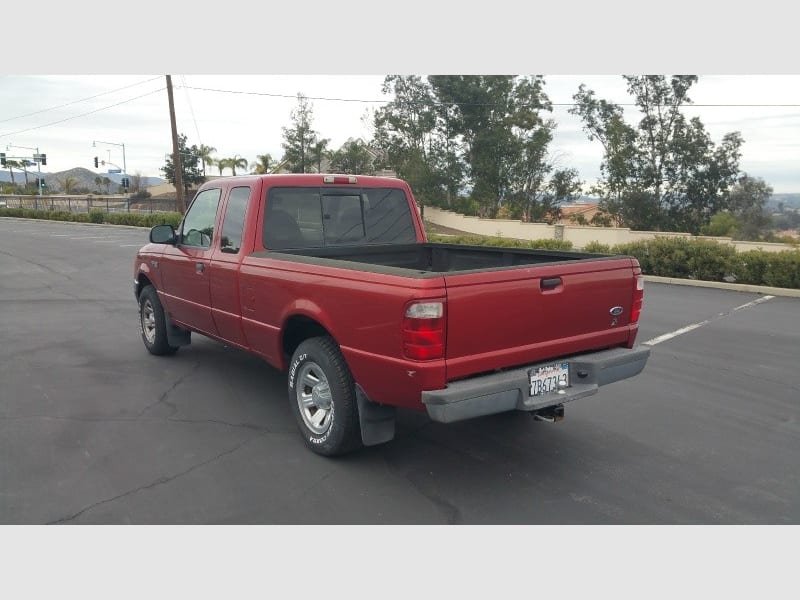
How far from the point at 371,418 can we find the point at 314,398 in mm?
628

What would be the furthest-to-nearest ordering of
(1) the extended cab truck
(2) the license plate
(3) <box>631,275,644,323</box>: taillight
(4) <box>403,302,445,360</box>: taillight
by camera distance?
(3) <box>631,275,644,323</box>: taillight < (2) the license plate < (1) the extended cab truck < (4) <box>403,302,445,360</box>: taillight

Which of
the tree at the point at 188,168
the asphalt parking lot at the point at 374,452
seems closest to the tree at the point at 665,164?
the asphalt parking lot at the point at 374,452

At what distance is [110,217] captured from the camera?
3775cm

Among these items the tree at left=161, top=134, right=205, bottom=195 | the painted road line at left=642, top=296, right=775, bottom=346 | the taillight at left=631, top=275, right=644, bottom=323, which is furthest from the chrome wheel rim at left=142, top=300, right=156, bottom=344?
the tree at left=161, top=134, right=205, bottom=195

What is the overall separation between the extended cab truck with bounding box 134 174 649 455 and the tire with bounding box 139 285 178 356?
0.81m

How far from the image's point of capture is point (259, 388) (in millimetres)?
6000

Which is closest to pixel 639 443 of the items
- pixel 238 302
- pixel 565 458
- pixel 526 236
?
pixel 565 458

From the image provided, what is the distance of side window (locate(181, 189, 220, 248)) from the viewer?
566cm

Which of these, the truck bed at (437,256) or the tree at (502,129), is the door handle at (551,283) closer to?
the truck bed at (437,256)

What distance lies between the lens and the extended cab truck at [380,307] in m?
3.47

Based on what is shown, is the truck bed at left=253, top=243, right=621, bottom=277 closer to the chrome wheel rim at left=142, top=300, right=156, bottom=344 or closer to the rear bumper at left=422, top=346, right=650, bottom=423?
the rear bumper at left=422, top=346, right=650, bottom=423

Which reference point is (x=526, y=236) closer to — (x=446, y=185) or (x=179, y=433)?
(x=446, y=185)

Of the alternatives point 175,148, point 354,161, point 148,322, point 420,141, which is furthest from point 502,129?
point 148,322

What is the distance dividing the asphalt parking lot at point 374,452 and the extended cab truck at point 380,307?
449 millimetres
